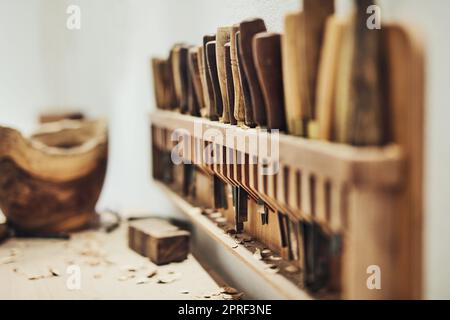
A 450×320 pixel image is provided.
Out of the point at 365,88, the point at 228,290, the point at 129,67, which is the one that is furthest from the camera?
the point at 129,67

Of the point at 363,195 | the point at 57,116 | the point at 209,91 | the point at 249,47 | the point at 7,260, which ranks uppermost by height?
the point at 249,47

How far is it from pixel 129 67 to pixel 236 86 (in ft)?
5.81

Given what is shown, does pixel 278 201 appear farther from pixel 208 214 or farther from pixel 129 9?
pixel 129 9

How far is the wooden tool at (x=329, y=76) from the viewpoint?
96cm

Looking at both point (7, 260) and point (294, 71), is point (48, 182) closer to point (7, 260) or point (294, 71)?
point (7, 260)

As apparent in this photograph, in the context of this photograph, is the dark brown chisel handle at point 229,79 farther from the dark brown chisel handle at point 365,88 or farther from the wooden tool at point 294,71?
the dark brown chisel handle at point 365,88

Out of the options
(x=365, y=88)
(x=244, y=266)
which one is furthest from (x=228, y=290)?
(x=365, y=88)

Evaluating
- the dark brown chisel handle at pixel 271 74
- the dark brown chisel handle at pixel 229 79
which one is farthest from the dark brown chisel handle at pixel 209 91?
the dark brown chisel handle at pixel 271 74

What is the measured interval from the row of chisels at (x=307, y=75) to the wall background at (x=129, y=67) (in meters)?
0.11

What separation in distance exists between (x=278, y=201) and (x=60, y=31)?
3.33 meters

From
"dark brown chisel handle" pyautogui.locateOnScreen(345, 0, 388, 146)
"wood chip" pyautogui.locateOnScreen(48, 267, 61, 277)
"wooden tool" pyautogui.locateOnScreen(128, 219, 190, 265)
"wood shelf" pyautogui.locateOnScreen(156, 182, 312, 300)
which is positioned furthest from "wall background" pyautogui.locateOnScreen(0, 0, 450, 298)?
"wood chip" pyautogui.locateOnScreen(48, 267, 61, 277)

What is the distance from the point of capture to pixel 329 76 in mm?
981

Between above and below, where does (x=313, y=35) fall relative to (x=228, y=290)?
above

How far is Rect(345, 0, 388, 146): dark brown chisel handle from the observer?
2.89 ft
